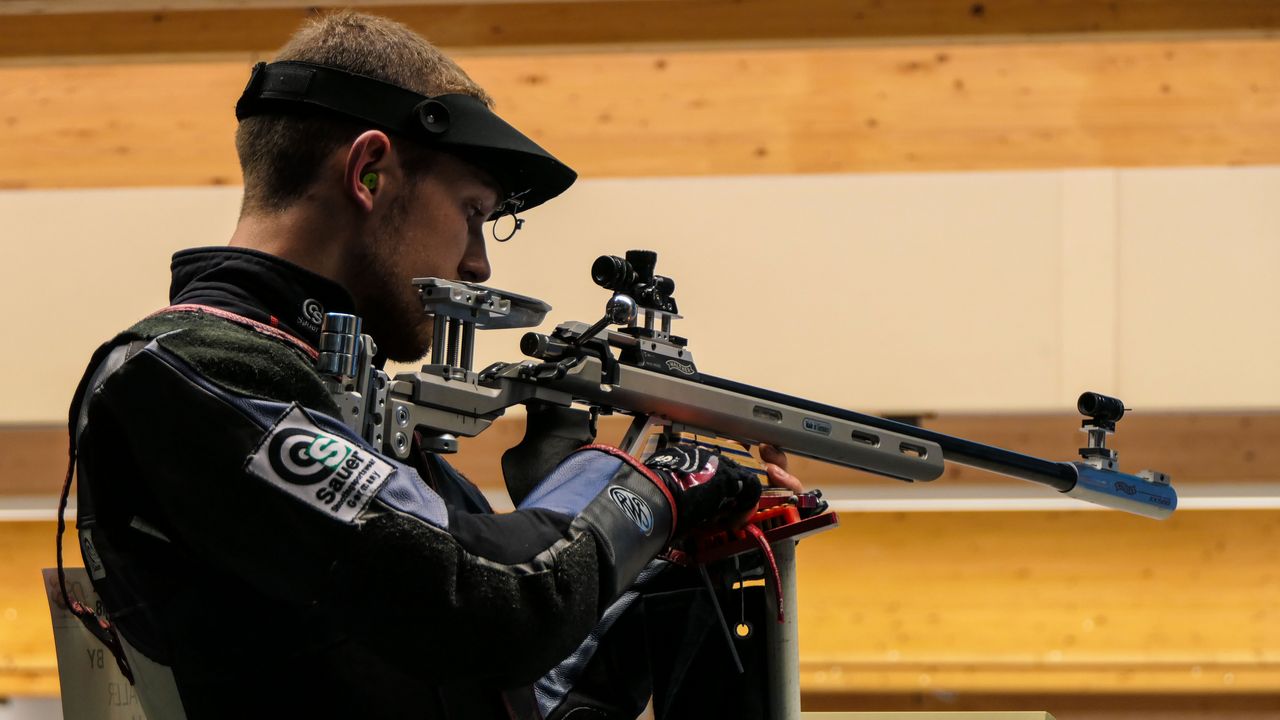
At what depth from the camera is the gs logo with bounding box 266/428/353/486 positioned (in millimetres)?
982

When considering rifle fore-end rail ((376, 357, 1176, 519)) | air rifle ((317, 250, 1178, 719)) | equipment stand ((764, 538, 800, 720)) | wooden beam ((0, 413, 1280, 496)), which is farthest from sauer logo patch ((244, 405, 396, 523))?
wooden beam ((0, 413, 1280, 496))

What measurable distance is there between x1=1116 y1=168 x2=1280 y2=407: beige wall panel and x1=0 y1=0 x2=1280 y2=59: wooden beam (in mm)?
483

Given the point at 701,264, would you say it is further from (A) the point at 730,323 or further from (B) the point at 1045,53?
(B) the point at 1045,53

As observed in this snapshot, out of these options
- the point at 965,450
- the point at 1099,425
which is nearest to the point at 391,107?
the point at 965,450

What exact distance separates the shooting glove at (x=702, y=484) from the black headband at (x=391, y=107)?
0.38 meters

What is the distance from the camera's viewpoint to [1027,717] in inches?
75.0

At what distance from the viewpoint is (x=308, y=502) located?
38.4 inches

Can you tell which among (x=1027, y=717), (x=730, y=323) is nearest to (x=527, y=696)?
(x=1027, y=717)

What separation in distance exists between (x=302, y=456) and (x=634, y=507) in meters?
0.34

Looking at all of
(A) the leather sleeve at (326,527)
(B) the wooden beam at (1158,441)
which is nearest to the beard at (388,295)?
(A) the leather sleeve at (326,527)

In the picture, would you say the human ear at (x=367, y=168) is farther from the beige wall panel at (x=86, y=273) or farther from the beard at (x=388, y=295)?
the beige wall panel at (x=86, y=273)

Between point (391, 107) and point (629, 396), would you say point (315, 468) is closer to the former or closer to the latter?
point (391, 107)

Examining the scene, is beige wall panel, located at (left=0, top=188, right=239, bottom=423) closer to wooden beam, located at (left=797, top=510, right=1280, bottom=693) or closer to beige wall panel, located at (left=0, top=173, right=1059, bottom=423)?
beige wall panel, located at (left=0, top=173, right=1059, bottom=423)

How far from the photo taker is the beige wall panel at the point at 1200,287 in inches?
117
